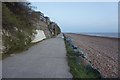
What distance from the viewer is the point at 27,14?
28469mm

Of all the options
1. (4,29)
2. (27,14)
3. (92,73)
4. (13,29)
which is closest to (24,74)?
(92,73)

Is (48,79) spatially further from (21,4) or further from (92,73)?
(21,4)

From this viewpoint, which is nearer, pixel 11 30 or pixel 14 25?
pixel 11 30

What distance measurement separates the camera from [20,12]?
1009 inches

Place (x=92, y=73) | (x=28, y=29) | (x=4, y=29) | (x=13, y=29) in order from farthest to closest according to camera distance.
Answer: (x=28, y=29) < (x=13, y=29) < (x=4, y=29) < (x=92, y=73)

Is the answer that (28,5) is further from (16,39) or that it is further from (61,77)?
(61,77)

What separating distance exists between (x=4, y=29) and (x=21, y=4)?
6.98 metres

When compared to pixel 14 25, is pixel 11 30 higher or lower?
lower

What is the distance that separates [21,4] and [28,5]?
3400mm


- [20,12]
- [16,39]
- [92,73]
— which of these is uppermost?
[20,12]

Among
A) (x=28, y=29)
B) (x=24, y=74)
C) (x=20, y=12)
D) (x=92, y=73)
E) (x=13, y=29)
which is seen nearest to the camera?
(x=24, y=74)

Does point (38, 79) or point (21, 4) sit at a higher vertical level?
point (21, 4)

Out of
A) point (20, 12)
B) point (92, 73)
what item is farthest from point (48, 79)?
point (20, 12)

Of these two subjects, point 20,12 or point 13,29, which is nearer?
point 13,29
